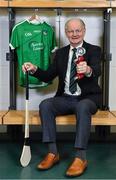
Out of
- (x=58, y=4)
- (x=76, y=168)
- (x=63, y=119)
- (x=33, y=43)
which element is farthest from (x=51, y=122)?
(x=58, y=4)

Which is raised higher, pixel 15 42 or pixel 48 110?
pixel 15 42

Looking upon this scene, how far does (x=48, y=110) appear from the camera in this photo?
2844 mm

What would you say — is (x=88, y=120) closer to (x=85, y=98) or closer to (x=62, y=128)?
(x=85, y=98)

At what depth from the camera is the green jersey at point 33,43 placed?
344cm

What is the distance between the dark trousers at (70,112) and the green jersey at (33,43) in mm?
601

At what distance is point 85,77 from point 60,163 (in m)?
0.79

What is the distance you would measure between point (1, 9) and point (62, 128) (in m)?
1.49

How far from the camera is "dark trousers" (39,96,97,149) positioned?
2.65m

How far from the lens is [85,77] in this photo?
9.68ft

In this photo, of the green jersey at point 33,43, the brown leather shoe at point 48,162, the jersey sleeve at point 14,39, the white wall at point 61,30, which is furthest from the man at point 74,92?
the white wall at point 61,30

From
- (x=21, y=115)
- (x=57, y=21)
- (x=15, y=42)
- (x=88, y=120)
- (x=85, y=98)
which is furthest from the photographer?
(x=57, y=21)

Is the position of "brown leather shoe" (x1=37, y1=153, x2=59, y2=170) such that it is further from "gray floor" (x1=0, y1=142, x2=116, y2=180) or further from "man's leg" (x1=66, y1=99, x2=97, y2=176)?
"man's leg" (x1=66, y1=99, x2=97, y2=176)

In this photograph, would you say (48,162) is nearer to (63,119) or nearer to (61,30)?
(63,119)

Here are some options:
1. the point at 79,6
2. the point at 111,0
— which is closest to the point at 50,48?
the point at 79,6
